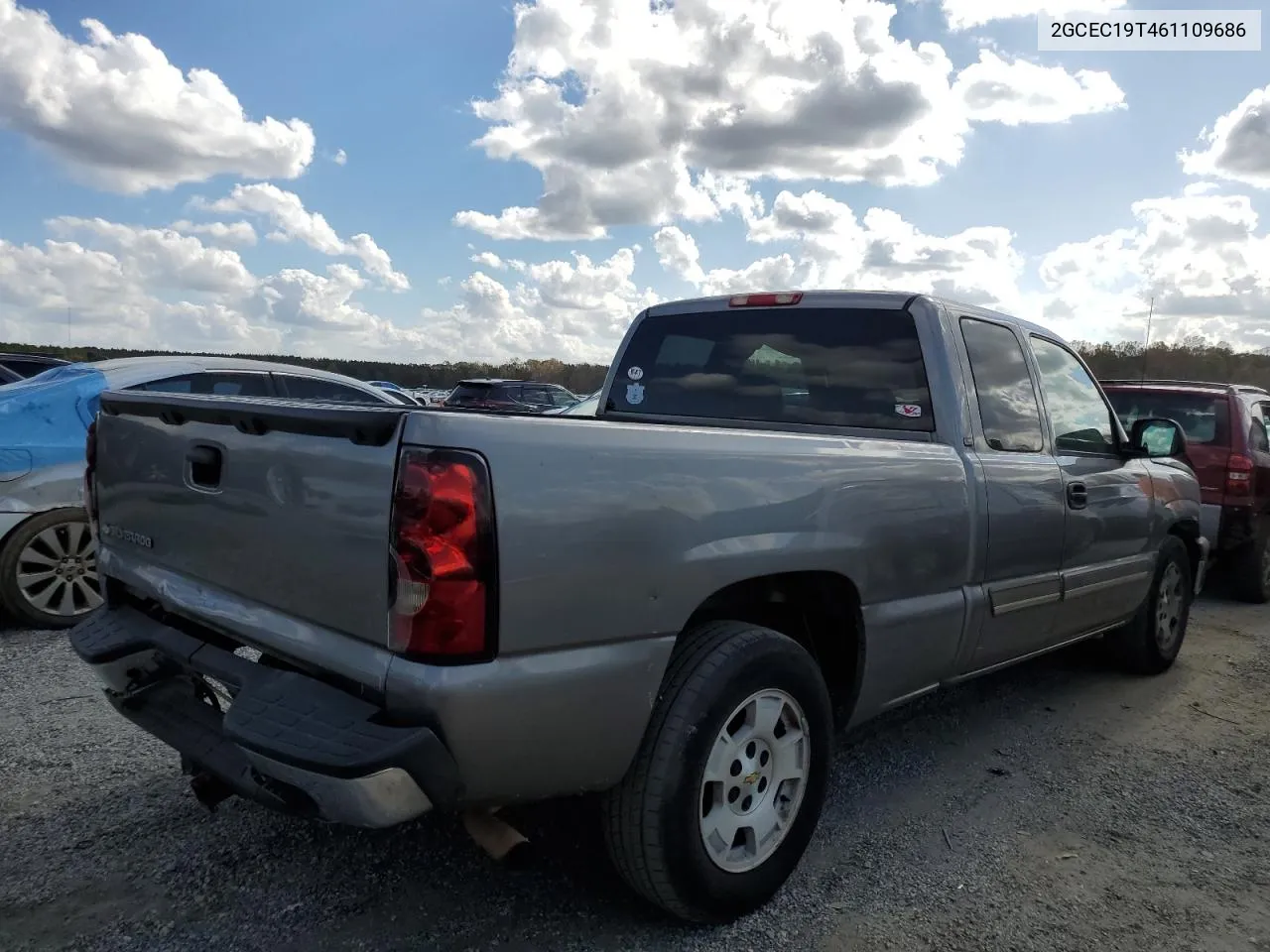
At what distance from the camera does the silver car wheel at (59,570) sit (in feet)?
17.4

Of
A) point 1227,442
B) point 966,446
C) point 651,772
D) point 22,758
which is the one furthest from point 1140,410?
point 22,758

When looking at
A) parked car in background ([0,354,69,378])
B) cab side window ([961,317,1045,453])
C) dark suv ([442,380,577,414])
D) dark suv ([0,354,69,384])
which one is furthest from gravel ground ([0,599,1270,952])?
dark suv ([442,380,577,414])

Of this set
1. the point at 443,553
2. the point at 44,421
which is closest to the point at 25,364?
the point at 44,421

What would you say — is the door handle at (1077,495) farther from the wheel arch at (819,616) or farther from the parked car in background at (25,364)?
the parked car in background at (25,364)

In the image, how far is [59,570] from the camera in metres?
5.40

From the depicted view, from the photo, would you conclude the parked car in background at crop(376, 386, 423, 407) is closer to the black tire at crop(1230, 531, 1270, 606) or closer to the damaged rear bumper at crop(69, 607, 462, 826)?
the damaged rear bumper at crop(69, 607, 462, 826)

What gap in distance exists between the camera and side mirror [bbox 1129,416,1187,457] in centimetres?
484

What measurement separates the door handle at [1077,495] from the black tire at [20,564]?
507 centimetres

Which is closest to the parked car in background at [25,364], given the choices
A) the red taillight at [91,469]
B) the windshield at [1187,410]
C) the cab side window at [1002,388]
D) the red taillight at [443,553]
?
the red taillight at [91,469]

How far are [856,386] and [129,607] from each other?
2.72 m

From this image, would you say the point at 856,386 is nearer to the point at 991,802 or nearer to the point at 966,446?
the point at 966,446

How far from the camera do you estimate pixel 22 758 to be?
364 cm

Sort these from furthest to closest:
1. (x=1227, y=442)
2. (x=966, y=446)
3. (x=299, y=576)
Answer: (x=1227, y=442), (x=966, y=446), (x=299, y=576)

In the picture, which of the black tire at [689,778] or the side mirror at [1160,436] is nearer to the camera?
the black tire at [689,778]
